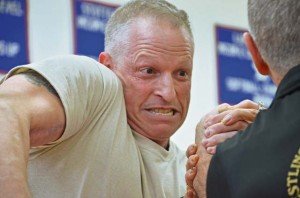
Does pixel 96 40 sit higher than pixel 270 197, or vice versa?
pixel 96 40

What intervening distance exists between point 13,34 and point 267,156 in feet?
5.60

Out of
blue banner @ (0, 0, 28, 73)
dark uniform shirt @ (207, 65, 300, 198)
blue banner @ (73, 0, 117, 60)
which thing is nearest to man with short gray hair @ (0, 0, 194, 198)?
dark uniform shirt @ (207, 65, 300, 198)

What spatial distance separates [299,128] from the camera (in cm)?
89

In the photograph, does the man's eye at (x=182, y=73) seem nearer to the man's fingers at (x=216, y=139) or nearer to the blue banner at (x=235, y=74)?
the man's fingers at (x=216, y=139)

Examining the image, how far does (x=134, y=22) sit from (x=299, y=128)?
0.85 m

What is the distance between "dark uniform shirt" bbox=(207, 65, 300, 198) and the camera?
87cm

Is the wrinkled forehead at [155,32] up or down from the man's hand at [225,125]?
up

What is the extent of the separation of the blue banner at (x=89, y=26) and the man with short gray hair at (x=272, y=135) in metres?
1.64

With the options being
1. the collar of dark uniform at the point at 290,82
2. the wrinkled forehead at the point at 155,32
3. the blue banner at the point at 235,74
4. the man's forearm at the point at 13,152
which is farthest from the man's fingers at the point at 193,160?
the blue banner at the point at 235,74

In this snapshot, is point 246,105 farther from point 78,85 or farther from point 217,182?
point 217,182

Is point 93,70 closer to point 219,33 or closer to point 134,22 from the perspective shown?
point 134,22

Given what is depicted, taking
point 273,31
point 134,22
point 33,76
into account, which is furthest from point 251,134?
point 134,22

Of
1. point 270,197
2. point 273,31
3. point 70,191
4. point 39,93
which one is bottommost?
point 70,191

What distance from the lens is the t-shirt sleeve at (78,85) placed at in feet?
4.28
